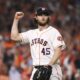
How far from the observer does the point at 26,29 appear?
2462 centimetres

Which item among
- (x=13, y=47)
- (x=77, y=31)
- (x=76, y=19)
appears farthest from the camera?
(x=76, y=19)

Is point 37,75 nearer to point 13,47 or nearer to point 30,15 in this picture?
point 13,47

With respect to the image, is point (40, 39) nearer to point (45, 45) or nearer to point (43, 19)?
point (45, 45)

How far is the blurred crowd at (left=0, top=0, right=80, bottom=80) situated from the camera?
17252 millimetres

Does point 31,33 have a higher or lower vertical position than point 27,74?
higher

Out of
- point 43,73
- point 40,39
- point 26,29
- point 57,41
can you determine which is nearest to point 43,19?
point 40,39

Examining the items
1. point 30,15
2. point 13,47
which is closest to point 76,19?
point 30,15

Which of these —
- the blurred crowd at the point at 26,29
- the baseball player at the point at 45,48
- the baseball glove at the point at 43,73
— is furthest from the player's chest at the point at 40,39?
the blurred crowd at the point at 26,29

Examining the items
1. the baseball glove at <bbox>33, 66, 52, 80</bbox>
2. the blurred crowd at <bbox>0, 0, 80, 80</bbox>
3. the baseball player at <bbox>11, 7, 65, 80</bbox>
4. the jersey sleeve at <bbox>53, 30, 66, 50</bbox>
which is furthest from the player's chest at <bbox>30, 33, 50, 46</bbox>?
the blurred crowd at <bbox>0, 0, 80, 80</bbox>

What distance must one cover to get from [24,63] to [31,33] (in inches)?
311

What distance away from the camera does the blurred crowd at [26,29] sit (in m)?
17.3

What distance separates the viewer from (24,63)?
59.8 ft

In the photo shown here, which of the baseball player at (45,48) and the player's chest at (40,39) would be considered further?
the player's chest at (40,39)

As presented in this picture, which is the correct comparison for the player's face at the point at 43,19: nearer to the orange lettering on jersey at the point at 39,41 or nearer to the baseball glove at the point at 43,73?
the orange lettering on jersey at the point at 39,41
